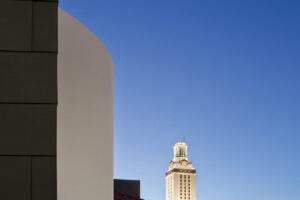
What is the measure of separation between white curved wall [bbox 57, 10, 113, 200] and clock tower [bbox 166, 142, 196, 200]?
141705 millimetres

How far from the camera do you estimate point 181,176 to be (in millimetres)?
151625

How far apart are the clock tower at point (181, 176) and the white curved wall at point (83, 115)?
142 m

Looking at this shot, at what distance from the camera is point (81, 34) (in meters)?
9.72

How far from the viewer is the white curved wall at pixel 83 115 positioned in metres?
8.90

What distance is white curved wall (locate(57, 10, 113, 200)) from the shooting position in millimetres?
8898
